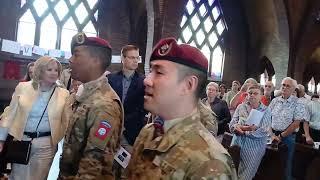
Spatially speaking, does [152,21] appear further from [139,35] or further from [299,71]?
[299,71]

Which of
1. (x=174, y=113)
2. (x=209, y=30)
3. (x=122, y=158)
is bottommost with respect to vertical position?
(x=122, y=158)

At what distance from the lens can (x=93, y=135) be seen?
7.20 ft

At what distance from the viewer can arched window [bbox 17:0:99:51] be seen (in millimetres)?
13352

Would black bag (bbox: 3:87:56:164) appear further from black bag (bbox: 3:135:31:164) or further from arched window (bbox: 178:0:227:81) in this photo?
arched window (bbox: 178:0:227:81)

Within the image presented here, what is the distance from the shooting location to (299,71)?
1473 cm

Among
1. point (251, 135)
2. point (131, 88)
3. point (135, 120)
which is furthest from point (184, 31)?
point (135, 120)

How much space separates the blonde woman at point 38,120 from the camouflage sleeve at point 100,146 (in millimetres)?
1219

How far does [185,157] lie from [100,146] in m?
1.00

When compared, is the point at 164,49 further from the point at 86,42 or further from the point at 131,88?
the point at 131,88

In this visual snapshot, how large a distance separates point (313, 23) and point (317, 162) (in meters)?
11.5

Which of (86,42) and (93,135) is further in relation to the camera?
(86,42)

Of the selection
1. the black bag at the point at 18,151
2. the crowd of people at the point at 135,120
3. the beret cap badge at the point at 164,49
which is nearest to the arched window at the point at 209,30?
the crowd of people at the point at 135,120

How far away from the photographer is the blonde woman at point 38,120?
3.30m

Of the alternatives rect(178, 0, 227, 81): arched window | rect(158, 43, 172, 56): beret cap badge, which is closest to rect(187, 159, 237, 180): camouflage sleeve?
rect(158, 43, 172, 56): beret cap badge
